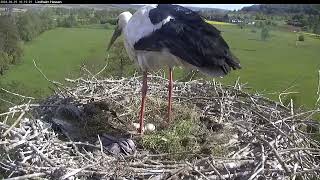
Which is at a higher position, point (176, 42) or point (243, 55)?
point (176, 42)

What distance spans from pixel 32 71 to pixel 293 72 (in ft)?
42.8

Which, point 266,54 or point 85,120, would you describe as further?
point 266,54

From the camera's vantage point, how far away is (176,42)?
115 inches

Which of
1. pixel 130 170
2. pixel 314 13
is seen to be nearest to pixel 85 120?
pixel 130 170

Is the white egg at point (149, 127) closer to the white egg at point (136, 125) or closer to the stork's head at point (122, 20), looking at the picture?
the white egg at point (136, 125)

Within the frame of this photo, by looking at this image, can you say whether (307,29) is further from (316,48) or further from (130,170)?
(130,170)

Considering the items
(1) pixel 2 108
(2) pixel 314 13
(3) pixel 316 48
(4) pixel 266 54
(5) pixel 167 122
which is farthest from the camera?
(4) pixel 266 54

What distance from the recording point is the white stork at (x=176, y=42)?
2.89 m

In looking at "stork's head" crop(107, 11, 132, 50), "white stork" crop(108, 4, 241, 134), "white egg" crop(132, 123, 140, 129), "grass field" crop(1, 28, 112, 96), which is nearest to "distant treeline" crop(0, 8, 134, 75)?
"grass field" crop(1, 28, 112, 96)

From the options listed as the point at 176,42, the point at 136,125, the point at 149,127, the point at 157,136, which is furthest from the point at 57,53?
the point at 176,42

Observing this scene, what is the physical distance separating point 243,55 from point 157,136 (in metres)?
20.1

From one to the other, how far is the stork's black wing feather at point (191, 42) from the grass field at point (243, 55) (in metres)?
13.9

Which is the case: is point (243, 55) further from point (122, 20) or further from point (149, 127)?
point (149, 127)

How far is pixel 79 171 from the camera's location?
2506 millimetres
